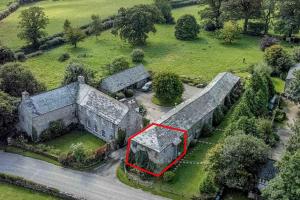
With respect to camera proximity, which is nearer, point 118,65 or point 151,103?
point 151,103

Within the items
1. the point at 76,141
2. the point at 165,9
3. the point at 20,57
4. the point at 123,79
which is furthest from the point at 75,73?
the point at 165,9

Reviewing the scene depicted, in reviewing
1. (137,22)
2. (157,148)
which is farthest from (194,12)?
(157,148)

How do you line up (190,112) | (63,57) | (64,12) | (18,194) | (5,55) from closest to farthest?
(18,194), (190,112), (5,55), (63,57), (64,12)

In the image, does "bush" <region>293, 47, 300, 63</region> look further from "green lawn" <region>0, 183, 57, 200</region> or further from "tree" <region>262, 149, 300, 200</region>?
"green lawn" <region>0, 183, 57, 200</region>

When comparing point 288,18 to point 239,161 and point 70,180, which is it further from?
point 70,180

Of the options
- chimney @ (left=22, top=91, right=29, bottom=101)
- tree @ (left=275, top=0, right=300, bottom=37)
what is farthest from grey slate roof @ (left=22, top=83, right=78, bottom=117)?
tree @ (left=275, top=0, right=300, bottom=37)

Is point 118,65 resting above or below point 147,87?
above

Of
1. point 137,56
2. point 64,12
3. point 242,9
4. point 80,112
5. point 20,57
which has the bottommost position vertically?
point 80,112

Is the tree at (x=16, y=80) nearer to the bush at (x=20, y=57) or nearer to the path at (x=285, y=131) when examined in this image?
the bush at (x=20, y=57)

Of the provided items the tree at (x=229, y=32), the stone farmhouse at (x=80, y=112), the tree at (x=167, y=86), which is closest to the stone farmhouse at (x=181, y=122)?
the stone farmhouse at (x=80, y=112)
